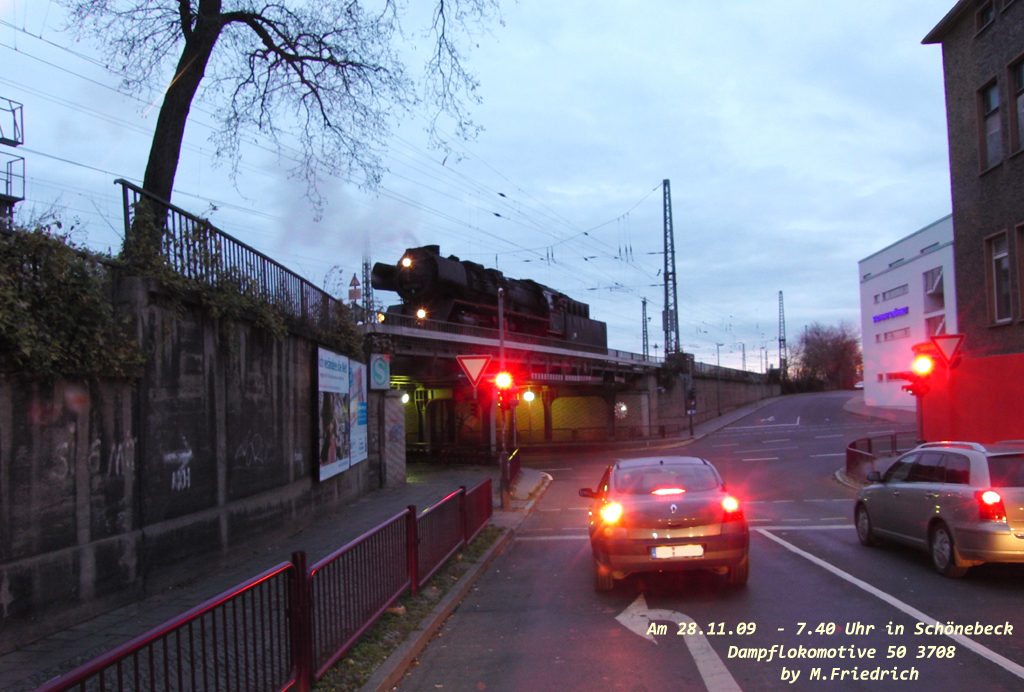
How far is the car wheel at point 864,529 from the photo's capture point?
10928 mm

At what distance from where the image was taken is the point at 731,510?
8188 millimetres

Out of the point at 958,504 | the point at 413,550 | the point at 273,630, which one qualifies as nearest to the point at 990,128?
the point at 958,504

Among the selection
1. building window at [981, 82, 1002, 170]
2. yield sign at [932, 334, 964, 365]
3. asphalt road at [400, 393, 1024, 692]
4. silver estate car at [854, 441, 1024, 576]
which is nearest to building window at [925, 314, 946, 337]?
yield sign at [932, 334, 964, 365]

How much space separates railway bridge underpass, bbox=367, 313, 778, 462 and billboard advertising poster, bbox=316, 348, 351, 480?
226 inches

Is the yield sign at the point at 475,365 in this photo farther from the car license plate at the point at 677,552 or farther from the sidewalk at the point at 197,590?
the car license plate at the point at 677,552

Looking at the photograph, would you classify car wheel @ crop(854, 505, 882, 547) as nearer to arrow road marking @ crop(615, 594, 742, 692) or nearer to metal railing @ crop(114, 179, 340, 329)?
arrow road marking @ crop(615, 594, 742, 692)

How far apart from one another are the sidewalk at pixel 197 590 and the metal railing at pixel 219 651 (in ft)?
6.64

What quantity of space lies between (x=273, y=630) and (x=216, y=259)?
681 cm

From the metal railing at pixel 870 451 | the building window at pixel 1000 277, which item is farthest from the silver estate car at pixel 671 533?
the metal railing at pixel 870 451

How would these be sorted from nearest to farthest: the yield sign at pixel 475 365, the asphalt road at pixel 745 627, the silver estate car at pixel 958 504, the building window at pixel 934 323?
1. the asphalt road at pixel 745 627
2. the silver estate car at pixel 958 504
3. the yield sign at pixel 475 365
4. the building window at pixel 934 323

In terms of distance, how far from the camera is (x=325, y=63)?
13.7m

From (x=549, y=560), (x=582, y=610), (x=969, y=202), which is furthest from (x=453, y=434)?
(x=582, y=610)

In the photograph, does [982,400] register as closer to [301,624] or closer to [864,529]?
[864,529]

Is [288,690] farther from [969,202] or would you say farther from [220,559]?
[969,202]
